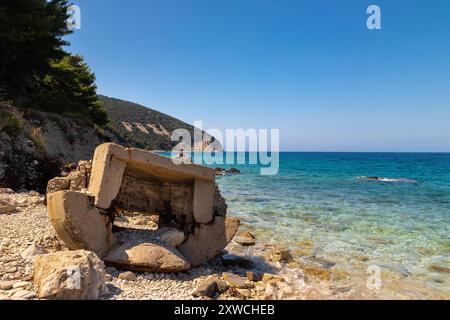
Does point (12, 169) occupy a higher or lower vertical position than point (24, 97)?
lower

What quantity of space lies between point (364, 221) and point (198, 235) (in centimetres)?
840

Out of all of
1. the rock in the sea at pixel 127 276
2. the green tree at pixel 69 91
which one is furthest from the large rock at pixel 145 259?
the green tree at pixel 69 91

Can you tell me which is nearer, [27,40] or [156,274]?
[156,274]

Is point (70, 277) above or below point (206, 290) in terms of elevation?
above

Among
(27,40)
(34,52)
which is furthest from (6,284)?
(34,52)

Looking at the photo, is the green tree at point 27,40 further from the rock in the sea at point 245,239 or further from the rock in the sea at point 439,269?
the rock in the sea at point 439,269

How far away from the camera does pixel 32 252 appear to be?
17.8 ft

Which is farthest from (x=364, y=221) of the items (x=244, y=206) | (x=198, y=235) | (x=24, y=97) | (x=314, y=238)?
(x=24, y=97)

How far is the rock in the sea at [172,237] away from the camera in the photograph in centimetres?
652

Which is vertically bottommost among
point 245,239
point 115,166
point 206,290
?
point 245,239

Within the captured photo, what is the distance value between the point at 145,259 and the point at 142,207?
2.33 metres

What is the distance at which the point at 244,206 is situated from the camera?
1606cm

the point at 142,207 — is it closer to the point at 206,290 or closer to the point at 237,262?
the point at 237,262

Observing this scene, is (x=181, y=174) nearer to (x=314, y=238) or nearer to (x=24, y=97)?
(x=314, y=238)
